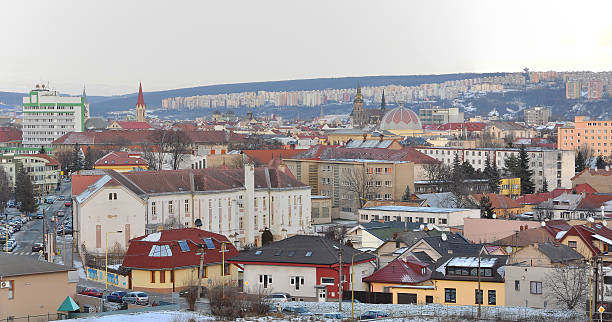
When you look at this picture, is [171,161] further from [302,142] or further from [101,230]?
[302,142]

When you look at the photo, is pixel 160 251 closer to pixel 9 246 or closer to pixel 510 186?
pixel 9 246

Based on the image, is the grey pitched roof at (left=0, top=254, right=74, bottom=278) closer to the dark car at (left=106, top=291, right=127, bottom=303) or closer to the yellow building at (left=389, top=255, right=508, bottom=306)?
the dark car at (left=106, top=291, right=127, bottom=303)

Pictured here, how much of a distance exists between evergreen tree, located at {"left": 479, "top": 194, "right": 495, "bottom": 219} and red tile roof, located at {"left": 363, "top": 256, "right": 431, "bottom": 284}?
26.8 m

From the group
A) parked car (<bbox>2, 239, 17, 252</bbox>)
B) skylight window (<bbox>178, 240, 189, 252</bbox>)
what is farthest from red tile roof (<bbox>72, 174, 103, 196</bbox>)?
skylight window (<bbox>178, 240, 189, 252</bbox>)

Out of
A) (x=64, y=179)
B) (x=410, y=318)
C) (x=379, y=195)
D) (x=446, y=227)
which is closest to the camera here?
(x=410, y=318)

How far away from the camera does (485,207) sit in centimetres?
6275

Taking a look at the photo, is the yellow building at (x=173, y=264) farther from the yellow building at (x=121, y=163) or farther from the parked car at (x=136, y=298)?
the yellow building at (x=121, y=163)

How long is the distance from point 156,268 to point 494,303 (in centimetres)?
1311

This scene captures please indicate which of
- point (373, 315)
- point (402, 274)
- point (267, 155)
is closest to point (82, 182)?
point (402, 274)

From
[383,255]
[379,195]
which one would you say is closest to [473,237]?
[383,255]

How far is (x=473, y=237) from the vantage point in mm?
47969

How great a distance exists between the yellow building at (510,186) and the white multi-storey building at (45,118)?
78017mm

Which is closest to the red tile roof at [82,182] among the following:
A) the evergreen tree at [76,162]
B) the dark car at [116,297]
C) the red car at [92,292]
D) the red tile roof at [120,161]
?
the red car at [92,292]

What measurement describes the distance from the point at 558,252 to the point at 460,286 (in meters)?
4.53
